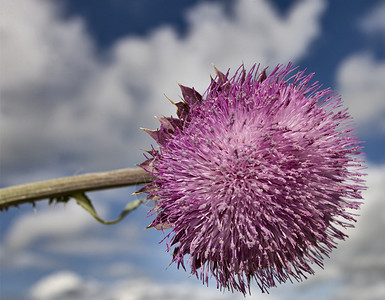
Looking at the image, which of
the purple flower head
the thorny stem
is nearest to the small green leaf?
the thorny stem

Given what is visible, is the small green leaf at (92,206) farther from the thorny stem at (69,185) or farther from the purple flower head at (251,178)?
the purple flower head at (251,178)

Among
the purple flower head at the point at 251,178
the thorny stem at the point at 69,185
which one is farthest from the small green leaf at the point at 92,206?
the purple flower head at the point at 251,178

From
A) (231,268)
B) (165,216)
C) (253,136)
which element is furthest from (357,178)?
(165,216)

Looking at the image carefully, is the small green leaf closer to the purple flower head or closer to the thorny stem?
the thorny stem

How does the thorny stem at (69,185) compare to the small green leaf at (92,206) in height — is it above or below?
above

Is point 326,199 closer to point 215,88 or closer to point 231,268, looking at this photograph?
point 231,268

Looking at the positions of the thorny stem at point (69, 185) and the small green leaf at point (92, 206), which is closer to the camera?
the thorny stem at point (69, 185)
